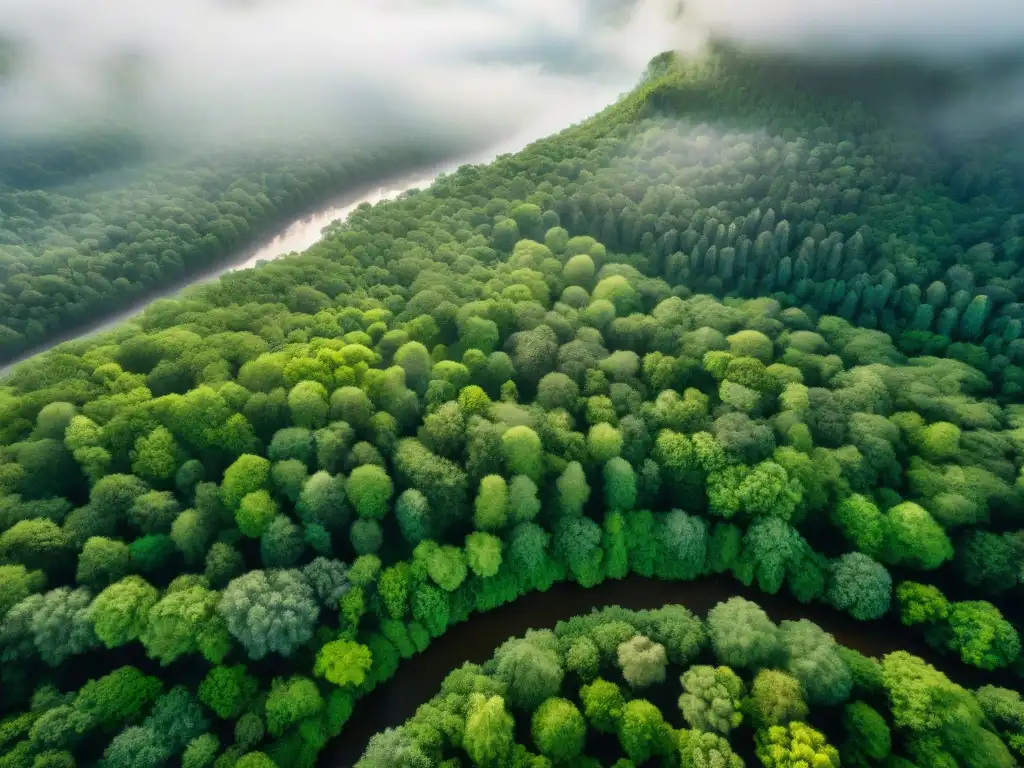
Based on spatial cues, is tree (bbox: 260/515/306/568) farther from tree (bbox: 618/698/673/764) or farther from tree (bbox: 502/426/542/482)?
tree (bbox: 618/698/673/764)

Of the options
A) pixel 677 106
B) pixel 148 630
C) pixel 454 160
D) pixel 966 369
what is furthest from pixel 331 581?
pixel 454 160

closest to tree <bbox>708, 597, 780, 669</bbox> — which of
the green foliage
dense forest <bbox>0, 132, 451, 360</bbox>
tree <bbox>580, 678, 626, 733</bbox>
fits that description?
tree <bbox>580, 678, 626, 733</bbox>

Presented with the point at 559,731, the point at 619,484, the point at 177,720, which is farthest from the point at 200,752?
the point at 619,484

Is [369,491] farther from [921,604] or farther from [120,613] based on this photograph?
[921,604]

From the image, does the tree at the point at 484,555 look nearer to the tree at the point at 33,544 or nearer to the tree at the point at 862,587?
the tree at the point at 862,587

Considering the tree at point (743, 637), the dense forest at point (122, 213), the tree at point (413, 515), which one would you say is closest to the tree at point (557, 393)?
the tree at point (413, 515)

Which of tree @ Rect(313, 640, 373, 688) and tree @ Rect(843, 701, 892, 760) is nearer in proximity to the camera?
tree @ Rect(843, 701, 892, 760)
